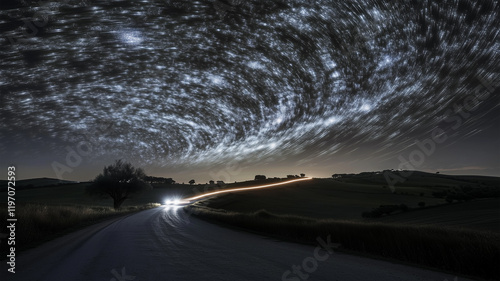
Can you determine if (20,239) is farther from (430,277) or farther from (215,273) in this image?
(430,277)

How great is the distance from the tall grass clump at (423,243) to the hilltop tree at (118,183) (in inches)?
2164

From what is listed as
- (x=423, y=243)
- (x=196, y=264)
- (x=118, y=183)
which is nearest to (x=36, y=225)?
(x=196, y=264)

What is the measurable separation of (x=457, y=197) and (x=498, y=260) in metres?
53.4

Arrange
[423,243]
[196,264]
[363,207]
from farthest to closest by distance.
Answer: [363,207] → [423,243] → [196,264]

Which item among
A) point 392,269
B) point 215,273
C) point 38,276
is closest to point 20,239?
point 38,276

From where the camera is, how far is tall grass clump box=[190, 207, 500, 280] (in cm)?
902

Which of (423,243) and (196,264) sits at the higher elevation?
(196,264)

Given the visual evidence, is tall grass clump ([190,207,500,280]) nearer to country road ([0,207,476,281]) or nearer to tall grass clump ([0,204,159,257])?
country road ([0,207,476,281])

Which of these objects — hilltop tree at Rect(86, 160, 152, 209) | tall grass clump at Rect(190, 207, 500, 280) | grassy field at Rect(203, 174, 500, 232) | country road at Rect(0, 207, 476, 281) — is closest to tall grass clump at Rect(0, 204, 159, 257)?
country road at Rect(0, 207, 476, 281)

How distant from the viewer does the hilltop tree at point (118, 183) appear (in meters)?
62.0

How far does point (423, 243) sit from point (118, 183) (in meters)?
62.6

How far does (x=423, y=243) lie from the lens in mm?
10906

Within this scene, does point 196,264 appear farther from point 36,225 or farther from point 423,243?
point 36,225

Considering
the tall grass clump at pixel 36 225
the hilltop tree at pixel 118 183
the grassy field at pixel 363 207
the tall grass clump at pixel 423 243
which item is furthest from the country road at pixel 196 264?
the hilltop tree at pixel 118 183
